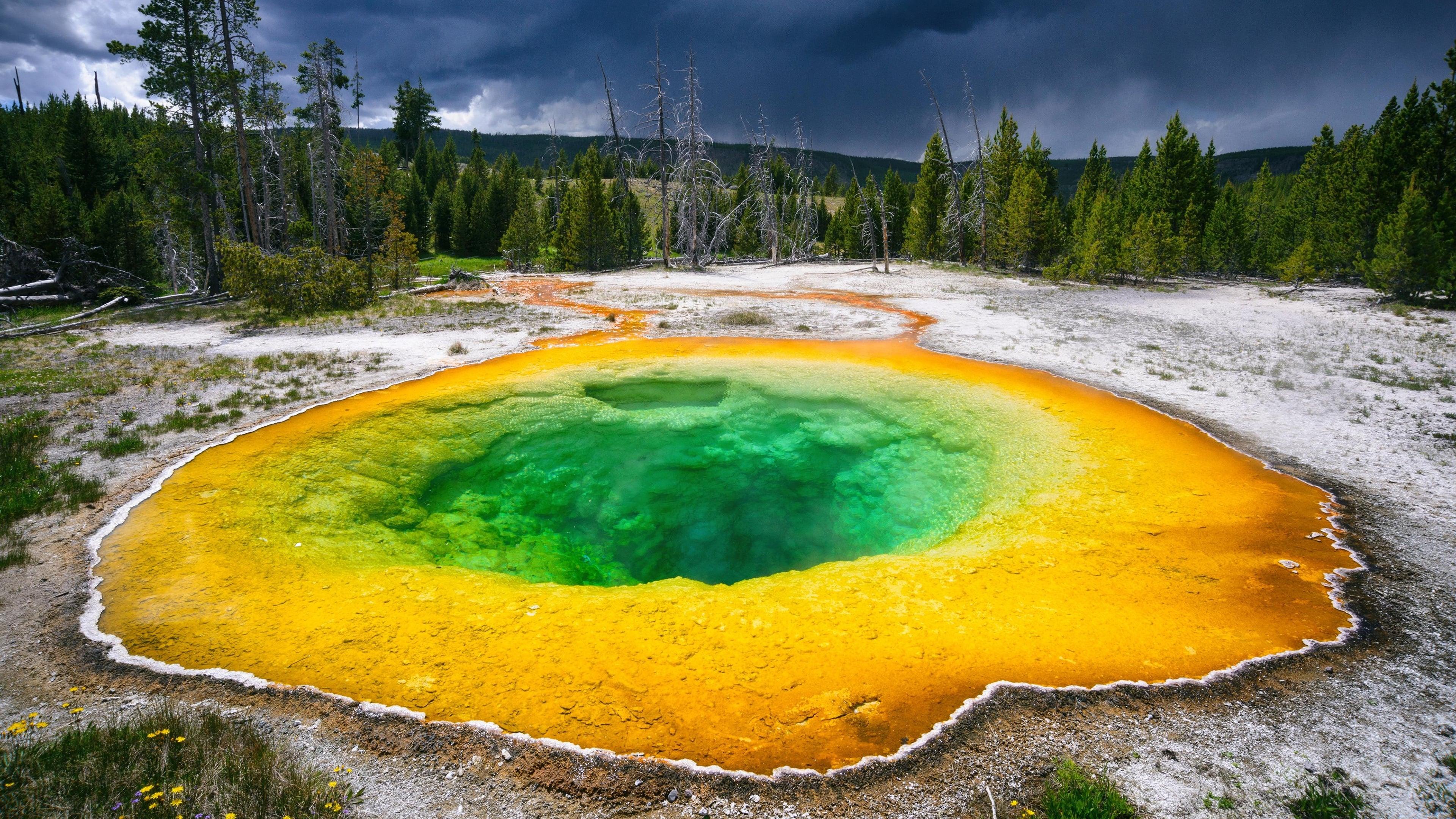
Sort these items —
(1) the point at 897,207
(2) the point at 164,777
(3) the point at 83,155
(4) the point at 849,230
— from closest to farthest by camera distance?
(2) the point at 164,777 → (3) the point at 83,155 → (1) the point at 897,207 → (4) the point at 849,230

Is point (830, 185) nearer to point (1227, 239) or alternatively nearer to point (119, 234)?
point (1227, 239)

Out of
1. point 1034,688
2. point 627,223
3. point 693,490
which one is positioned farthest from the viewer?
point 627,223

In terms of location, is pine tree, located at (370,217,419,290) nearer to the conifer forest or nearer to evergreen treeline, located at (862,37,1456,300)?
the conifer forest

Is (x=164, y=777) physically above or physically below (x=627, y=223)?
below

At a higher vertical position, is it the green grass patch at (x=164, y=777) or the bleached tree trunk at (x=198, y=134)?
the bleached tree trunk at (x=198, y=134)

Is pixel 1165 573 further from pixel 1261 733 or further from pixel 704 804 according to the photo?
pixel 704 804

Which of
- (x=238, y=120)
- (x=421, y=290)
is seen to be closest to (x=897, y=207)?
(x=421, y=290)

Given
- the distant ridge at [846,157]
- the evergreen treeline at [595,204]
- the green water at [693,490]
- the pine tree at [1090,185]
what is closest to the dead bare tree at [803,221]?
the evergreen treeline at [595,204]

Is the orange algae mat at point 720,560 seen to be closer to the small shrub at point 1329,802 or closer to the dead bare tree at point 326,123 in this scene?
the small shrub at point 1329,802
